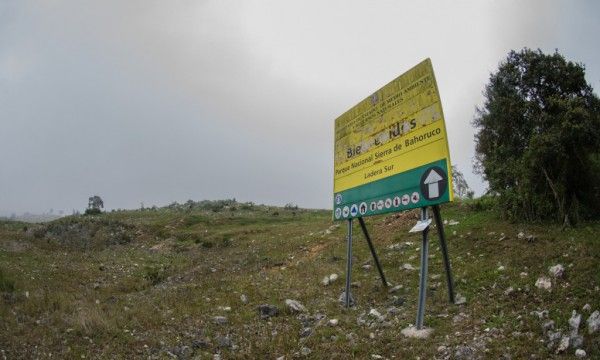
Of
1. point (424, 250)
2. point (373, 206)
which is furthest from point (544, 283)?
point (373, 206)

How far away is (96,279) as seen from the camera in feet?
56.0

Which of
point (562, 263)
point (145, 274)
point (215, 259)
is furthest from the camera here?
point (215, 259)

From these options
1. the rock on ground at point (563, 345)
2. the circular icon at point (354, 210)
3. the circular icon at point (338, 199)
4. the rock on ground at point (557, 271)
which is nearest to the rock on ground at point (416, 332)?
the rock on ground at point (563, 345)

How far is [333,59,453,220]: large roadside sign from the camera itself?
9.19m

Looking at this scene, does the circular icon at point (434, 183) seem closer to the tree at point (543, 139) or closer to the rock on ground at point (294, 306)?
the rock on ground at point (294, 306)

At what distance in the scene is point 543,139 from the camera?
15516 millimetres

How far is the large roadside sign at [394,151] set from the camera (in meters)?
9.19

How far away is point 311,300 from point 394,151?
195 inches

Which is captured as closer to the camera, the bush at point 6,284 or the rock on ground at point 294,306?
the rock on ground at point 294,306

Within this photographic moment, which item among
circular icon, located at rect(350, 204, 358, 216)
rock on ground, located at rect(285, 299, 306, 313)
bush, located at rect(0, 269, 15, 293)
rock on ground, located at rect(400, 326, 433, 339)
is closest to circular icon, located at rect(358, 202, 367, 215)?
Result: circular icon, located at rect(350, 204, 358, 216)

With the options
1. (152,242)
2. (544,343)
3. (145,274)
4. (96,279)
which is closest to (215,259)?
(145,274)

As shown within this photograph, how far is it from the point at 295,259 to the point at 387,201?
924 centimetres

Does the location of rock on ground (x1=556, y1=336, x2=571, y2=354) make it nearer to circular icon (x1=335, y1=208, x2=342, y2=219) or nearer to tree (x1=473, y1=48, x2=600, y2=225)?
circular icon (x1=335, y1=208, x2=342, y2=219)

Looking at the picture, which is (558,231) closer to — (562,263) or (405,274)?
(562,263)
